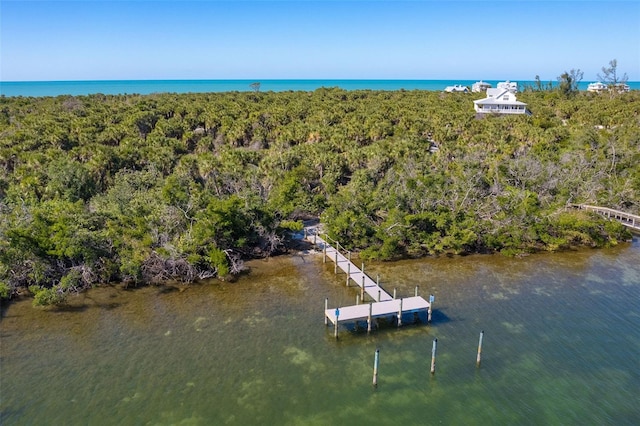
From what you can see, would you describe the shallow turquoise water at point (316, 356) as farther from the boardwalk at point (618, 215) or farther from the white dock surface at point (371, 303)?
the boardwalk at point (618, 215)

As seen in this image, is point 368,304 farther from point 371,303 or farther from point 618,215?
point 618,215

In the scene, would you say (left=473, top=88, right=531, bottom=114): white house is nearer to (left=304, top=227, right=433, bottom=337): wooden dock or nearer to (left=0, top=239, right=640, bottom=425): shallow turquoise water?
(left=0, top=239, right=640, bottom=425): shallow turquoise water

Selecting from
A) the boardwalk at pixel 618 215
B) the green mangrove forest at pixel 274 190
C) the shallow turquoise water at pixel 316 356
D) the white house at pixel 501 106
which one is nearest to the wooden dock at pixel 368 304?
the shallow turquoise water at pixel 316 356

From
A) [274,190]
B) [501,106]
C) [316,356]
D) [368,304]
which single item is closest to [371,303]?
[368,304]

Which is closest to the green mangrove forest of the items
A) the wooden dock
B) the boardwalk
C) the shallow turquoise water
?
the boardwalk

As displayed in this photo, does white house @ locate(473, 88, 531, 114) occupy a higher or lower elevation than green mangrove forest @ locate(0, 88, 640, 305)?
higher

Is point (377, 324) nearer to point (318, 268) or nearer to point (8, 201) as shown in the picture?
point (318, 268)

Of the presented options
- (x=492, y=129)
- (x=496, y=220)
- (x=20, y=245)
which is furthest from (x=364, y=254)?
(x=492, y=129)
